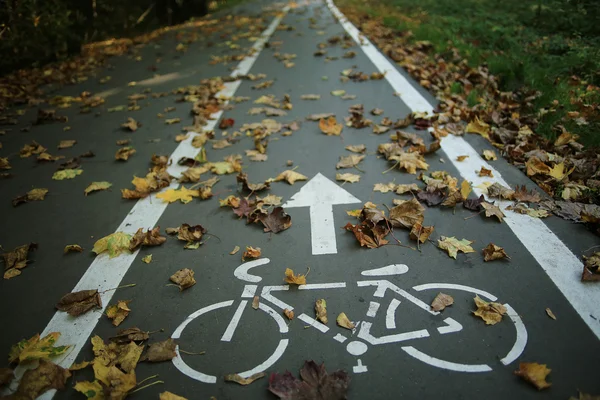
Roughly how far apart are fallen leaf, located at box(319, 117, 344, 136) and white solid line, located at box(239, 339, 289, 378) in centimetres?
284

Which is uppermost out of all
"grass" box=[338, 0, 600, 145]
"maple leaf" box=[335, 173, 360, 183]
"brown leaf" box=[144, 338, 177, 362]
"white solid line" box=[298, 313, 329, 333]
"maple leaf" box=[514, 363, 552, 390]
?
"grass" box=[338, 0, 600, 145]

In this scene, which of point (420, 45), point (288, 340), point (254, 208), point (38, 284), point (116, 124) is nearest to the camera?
point (288, 340)

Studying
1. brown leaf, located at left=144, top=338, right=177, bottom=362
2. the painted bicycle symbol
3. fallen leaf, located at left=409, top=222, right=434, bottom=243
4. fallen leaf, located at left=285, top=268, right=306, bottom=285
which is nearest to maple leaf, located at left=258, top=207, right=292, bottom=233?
the painted bicycle symbol

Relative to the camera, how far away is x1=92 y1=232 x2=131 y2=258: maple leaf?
2904mm

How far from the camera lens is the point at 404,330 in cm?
213

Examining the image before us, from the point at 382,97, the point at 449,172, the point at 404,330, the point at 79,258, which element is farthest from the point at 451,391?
the point at 382,97

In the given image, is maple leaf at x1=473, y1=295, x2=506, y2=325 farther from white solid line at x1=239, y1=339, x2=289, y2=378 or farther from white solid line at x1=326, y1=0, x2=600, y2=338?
white solid line at x1=239, y1=339, x2=289, y2=378

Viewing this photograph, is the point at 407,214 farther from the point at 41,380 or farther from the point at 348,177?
the point at 41,380

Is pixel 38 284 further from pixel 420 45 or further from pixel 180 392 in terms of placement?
pixel 420 45

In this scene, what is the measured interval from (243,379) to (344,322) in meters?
0.60

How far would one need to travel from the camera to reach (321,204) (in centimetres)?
325

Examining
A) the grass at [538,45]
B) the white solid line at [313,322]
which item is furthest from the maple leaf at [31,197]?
the grass at [538,45]

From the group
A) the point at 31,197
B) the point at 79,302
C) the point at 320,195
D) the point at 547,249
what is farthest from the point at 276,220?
the point at 31,197

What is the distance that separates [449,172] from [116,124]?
407cm
